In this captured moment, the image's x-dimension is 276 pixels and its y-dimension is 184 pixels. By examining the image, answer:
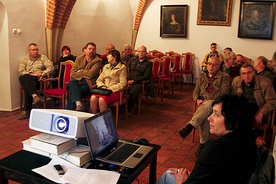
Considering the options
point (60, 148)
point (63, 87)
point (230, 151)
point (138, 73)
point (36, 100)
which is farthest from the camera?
point (138, 73)

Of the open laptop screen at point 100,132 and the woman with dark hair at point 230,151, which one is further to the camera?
the open laptop screen at point 100,132

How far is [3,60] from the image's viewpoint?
5.14 metres

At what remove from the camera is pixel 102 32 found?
7.86 meters

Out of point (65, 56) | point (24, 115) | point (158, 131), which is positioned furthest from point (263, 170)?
point (65, 56)

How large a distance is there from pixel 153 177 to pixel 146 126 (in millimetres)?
2360

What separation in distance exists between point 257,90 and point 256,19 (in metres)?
4.67

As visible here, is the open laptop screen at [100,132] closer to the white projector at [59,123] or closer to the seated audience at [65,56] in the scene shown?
the white projector at [59,123]

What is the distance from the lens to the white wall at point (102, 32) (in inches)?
203

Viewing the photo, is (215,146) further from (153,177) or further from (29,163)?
(29,163)

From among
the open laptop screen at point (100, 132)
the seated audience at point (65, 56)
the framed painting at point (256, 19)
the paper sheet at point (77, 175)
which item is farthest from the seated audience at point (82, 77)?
the framed painting at point (256, 19)

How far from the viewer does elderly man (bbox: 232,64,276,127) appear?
11.7 feet

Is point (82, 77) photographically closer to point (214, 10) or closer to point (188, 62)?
point (188, 62)

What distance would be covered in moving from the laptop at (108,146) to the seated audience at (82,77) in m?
2.47

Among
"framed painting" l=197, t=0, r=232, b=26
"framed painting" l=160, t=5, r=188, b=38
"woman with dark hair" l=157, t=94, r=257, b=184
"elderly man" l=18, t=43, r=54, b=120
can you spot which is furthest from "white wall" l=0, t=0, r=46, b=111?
"framed painting" l=197, t=0, r=232, b=26
